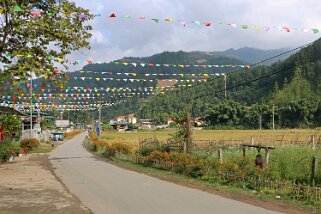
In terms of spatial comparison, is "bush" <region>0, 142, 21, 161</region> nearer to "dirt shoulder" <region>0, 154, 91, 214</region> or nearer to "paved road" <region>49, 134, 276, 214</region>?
"dirt shoulder" <region>0, 154, 91, 214</region>

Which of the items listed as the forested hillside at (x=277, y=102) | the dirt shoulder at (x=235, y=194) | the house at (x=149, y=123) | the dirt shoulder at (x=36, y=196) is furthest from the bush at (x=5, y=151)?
the house at (x=149, y=123)

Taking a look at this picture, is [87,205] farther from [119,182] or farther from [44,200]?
[119,182]

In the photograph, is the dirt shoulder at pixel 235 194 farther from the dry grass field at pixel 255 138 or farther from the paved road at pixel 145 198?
the dry grass field at pixel 255 138

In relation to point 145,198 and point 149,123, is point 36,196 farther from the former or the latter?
point 149,123

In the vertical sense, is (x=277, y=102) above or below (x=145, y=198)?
above

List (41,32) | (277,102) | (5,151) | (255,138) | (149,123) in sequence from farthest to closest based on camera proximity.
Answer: (149,123), (277,102), (255,138), (5,151), (41,32)

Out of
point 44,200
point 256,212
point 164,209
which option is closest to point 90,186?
point 44,200

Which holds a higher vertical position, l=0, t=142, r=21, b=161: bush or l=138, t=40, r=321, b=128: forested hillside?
l=138, t=40, r=321, b=128: forested hillside

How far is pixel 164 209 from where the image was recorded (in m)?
10.4

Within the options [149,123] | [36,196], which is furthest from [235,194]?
[149,123]

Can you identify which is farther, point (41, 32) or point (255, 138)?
point (255, 138)

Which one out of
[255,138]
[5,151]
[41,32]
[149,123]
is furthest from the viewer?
[149,123]

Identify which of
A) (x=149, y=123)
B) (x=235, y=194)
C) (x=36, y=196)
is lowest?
(x=36, y=196)

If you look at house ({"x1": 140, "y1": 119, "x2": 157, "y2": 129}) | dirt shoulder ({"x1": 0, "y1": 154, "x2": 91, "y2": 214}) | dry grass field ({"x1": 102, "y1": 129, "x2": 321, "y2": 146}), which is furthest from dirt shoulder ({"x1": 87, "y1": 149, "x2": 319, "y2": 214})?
house ({"x1": 140, "y1": 119, "x2": 157, "y2": 129})
